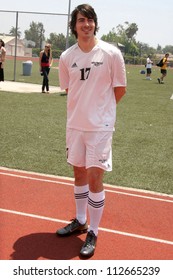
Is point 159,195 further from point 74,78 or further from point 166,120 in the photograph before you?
point 166,120

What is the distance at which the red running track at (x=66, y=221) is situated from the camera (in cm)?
364

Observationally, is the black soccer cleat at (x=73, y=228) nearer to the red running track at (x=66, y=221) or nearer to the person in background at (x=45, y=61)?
the red running track at (x=66, y=221)

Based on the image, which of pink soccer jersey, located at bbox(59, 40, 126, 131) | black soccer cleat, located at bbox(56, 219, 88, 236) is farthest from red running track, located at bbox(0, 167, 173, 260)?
pink soccer jersey, located at bbox(59, 40, 126, 131)

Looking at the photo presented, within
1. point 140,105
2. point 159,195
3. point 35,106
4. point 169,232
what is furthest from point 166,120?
point 169,232

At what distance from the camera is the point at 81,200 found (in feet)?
13.1

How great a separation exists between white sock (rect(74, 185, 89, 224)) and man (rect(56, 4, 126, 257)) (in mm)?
305

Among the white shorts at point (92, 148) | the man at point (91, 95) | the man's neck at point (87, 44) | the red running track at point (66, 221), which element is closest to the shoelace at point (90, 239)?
the man at point (91, 95)

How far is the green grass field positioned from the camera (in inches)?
234

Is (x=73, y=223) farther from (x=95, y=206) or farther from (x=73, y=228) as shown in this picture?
(x=95, y=206)

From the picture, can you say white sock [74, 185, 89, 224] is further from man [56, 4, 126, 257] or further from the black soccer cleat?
man [56, 4, 126, 257]

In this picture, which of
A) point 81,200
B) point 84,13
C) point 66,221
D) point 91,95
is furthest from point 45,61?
point 91,95

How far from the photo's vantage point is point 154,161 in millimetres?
6699

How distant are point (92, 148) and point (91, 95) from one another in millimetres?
471
